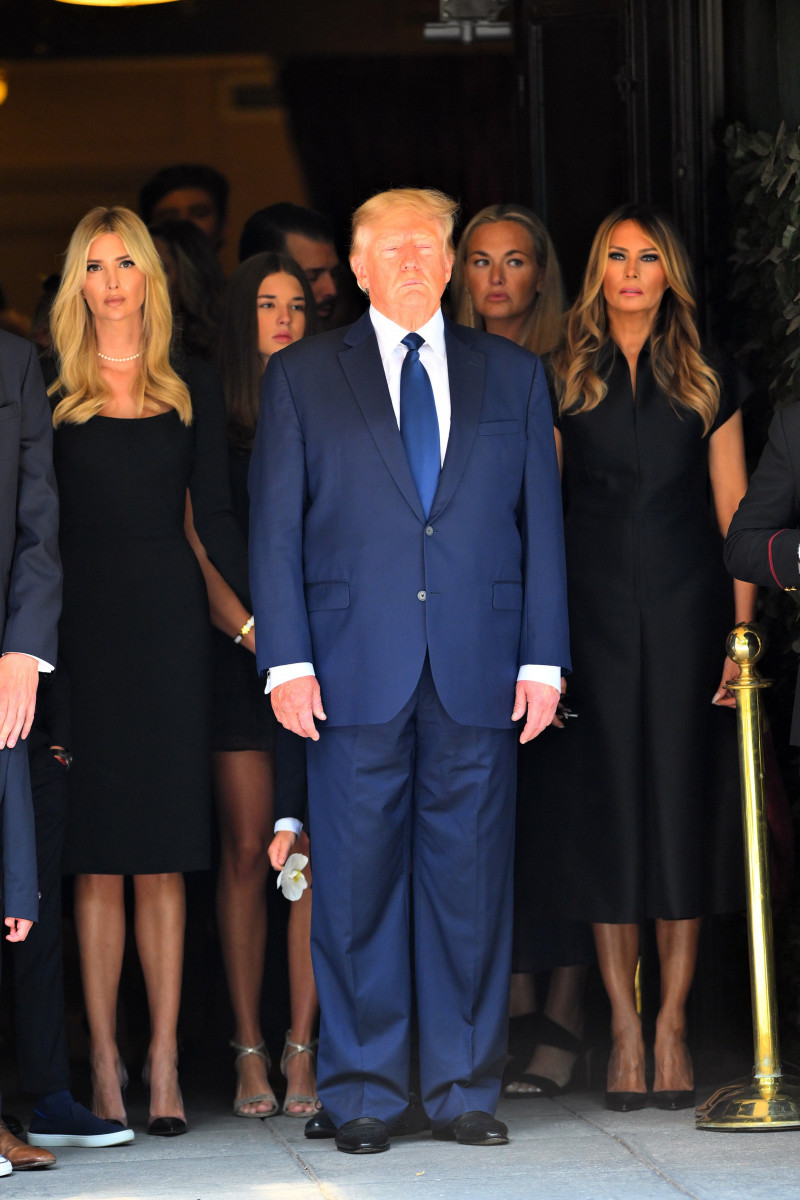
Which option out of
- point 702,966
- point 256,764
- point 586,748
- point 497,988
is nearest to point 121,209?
point 256,764

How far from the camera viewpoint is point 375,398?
13.9 feet

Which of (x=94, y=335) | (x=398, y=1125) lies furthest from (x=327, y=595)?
(x=398, y=1125)

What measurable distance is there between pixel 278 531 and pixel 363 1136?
128 centimetres

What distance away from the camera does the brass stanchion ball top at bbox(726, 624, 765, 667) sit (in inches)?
165

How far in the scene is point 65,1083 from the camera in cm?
417

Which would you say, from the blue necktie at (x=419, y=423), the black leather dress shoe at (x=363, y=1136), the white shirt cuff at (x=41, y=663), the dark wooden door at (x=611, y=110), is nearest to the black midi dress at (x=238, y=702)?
the blue necktie at (x=419, y=423)

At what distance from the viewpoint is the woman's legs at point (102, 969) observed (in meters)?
4.37

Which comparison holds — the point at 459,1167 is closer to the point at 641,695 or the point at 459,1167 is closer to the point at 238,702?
the point at 641,695

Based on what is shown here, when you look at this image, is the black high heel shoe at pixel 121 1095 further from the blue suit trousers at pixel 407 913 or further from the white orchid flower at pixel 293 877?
the white orchid flower at pixel 293 877

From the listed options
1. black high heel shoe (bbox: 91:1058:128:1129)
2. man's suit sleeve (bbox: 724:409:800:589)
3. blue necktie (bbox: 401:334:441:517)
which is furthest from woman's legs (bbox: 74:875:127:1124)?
man's suit sleeve (bbox: 724:409:800:589)

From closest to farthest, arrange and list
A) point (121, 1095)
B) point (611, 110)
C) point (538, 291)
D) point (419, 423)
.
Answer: point (419, 423) → point (121, 1095) → point (538, 291) → point (611, 110)

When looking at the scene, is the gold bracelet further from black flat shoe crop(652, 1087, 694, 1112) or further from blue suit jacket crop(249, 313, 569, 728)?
black flat shoe crop(652, 1087, 694, 1112)

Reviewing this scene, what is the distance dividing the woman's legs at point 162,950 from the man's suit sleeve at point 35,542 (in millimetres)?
739

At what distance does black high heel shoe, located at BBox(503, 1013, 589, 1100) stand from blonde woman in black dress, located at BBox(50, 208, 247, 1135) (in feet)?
2.79
